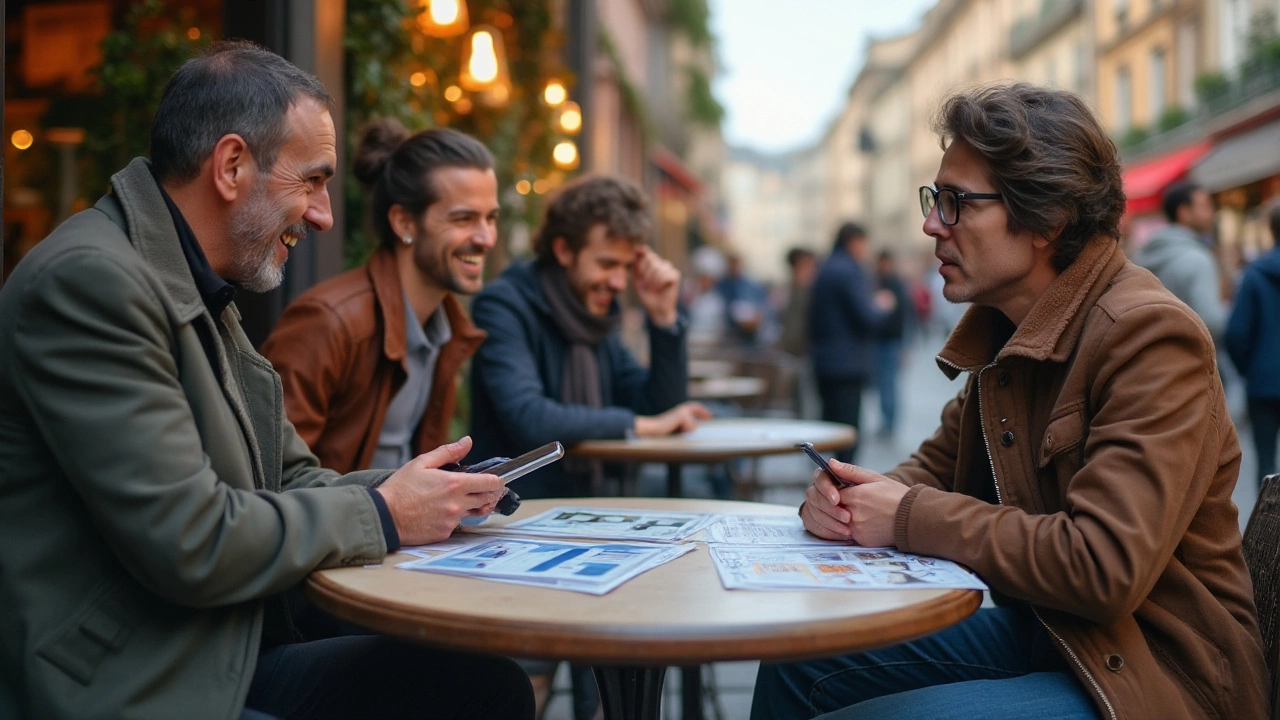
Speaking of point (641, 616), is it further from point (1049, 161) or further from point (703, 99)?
point (703, 99)

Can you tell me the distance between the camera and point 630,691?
1917mm

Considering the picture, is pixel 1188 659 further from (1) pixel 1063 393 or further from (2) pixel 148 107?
(2) pixel 148 107

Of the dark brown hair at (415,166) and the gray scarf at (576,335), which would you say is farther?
the gray scarf at (576,335)

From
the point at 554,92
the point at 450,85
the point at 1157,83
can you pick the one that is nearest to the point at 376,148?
the point at 450,85

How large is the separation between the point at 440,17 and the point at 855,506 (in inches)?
185

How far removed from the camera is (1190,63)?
21.3 m

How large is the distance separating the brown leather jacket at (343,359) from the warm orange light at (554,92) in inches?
204

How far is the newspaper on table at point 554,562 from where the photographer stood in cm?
168

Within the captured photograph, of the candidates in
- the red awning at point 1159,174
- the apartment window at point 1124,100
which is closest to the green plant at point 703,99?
the apartment window at point 1124,100

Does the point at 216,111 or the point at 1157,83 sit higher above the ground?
the point at 1157,83

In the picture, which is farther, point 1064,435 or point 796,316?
point 796,316

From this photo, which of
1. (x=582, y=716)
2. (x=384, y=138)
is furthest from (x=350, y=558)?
(x=384, y=138)

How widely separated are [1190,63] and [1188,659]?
22.9 meters

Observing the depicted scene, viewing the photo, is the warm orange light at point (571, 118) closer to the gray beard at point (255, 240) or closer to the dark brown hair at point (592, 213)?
the dark brown hair at point (592, 213)
